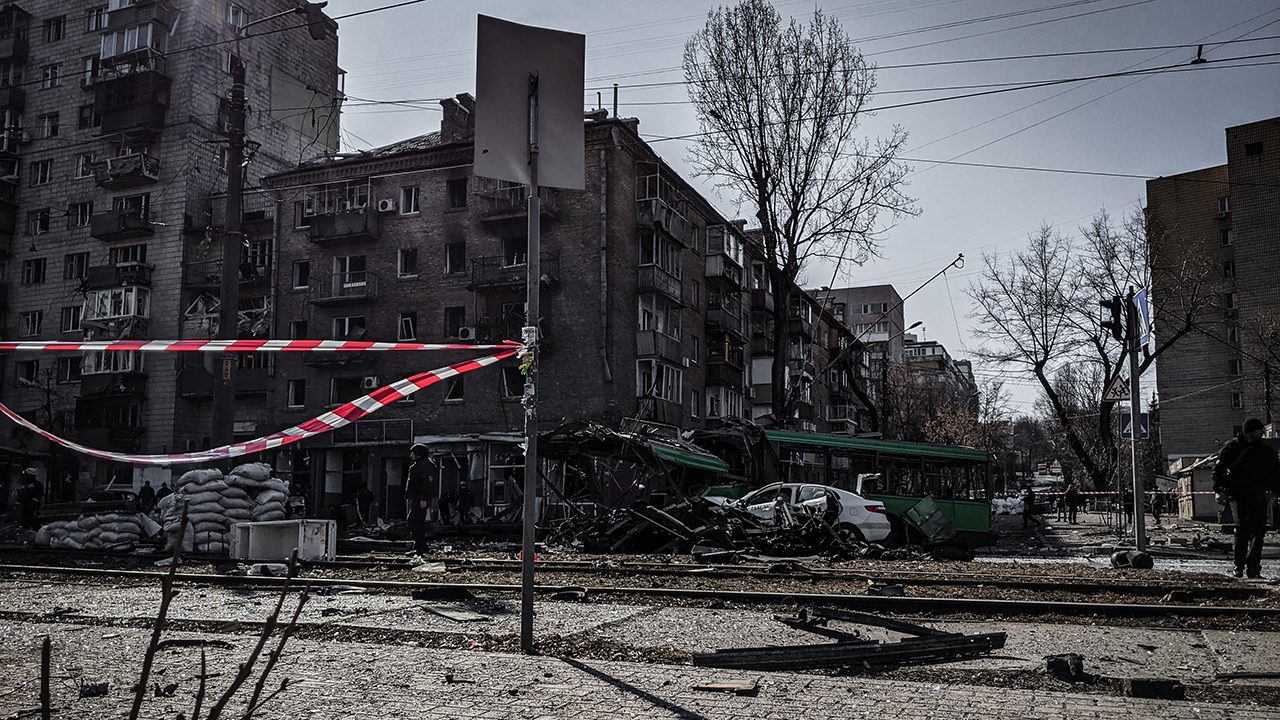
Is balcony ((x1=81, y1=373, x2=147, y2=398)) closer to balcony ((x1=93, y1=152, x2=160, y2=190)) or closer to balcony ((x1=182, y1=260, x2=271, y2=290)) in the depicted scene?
balcony ((x1=182, y1=260, x2=271, y2=290))

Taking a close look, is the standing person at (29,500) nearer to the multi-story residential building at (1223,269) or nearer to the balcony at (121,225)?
the balcony at (121,225)

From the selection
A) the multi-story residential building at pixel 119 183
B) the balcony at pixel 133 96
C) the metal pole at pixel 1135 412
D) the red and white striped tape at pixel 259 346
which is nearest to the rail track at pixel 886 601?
the red and white striped tape at pixel 259 346

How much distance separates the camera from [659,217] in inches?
1722

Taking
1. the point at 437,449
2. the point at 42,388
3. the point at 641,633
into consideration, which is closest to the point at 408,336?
the point at 437,449

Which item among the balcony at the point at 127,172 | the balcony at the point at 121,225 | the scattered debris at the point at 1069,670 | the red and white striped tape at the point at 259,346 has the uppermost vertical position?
the balcony at the point at 127,172

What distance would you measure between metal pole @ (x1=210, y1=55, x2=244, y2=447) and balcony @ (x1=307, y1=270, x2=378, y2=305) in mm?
16135

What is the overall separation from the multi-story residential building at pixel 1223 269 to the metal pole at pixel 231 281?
48.5 metres

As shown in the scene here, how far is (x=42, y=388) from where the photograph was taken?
50094mm

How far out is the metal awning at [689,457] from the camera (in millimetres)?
24109

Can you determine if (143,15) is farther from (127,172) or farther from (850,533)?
(850,533)

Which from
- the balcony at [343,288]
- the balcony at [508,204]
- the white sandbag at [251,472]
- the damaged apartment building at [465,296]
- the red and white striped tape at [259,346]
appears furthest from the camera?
the balcony at [343,288]

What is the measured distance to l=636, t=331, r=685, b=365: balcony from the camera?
41969 mm

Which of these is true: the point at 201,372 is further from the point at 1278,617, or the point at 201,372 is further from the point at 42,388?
the point at 1278,617

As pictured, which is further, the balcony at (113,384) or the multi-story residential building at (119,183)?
the multi-story residential building at (119,183)
